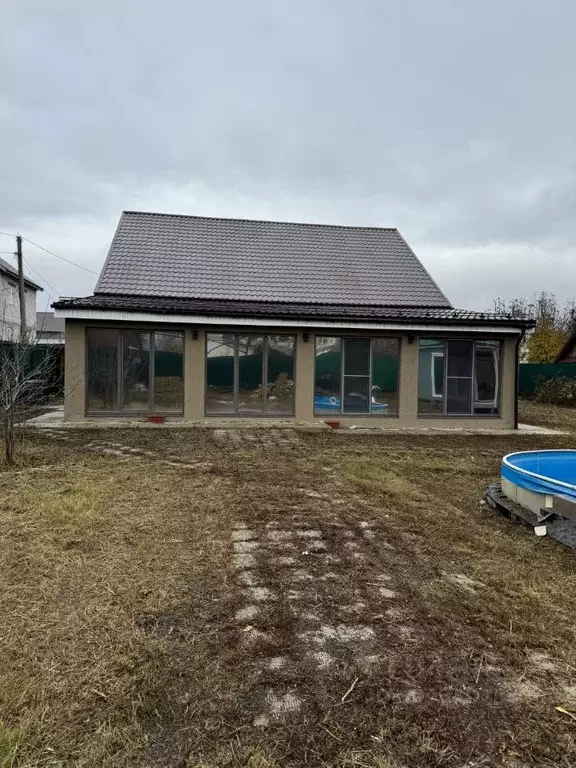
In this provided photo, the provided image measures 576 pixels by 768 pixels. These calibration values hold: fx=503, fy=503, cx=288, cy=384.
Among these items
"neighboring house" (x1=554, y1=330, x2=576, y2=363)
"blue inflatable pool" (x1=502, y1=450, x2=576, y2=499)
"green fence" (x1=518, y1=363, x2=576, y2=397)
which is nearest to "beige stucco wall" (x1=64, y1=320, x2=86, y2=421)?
"blue inflatable pool" (x1=502, y1=450, x2=576, y2=499)

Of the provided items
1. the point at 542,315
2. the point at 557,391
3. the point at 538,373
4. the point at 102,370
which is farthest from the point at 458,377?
the point at 542,315

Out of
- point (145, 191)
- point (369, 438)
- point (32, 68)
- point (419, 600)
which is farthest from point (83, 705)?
point (145, 191)

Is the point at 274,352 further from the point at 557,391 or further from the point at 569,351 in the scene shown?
the point at 569,351

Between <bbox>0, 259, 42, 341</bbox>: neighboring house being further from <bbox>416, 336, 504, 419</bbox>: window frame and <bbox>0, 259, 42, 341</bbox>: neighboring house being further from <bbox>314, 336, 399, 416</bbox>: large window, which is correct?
<bbox>416, 336, 504, 419</bbox>: window frame

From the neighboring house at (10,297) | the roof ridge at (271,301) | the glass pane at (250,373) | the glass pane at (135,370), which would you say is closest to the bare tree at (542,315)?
the roof ridge at (271,301)

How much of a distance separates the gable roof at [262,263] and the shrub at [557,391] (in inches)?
326

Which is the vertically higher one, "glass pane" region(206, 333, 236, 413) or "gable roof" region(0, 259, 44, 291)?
"gable roof" region(0, 259, 44, 291)

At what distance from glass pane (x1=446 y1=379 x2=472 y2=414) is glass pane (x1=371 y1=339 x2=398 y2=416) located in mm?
1376

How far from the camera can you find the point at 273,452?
8.66m

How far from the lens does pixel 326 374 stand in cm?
1245

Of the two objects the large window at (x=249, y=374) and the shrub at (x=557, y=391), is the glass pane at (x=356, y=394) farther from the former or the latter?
the shrub at (x=557, y=391)

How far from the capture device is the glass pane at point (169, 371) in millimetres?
11914

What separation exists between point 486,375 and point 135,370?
867 cm

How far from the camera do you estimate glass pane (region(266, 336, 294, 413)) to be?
484 inches
